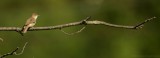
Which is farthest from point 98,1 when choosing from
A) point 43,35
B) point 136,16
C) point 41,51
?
point 41,51

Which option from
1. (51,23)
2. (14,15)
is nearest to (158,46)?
(51,23)

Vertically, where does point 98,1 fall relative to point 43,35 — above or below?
above

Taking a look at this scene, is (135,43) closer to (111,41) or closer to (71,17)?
(111,41)

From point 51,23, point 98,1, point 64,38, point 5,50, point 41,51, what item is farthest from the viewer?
point 98,1

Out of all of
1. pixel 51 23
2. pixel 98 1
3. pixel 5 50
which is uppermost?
pixel 98 1

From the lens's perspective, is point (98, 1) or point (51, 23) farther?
point (98, 1)

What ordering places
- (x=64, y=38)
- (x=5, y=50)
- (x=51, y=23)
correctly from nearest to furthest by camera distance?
1. (x=5, y=50)
2. (x=64, y=38)
3. (x=51, y=23)
